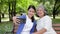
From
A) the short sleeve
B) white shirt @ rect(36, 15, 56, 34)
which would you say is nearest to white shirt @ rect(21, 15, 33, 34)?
white shirt @ rect(36, 15, 56, 34)

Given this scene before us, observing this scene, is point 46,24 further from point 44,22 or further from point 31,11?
point 31,11

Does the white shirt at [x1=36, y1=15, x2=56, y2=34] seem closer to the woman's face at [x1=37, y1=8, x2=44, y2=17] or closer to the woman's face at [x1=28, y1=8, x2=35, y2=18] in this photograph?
the woman's face at [x1=37, y1=8, x2=44, y2=17]

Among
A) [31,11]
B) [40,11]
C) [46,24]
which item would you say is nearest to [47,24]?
[46,24]

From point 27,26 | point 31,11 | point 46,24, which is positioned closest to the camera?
point 46,24

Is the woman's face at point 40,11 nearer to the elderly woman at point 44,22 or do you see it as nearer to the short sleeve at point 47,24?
the elderly woman at point 44,22

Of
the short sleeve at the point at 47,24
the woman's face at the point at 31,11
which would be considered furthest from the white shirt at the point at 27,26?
the short sleeve at the point at 47,24

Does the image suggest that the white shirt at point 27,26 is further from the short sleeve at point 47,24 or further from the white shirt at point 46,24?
the short sleeve at point 47,24

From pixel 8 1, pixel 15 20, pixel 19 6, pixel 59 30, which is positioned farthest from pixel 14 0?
pixel 15 20

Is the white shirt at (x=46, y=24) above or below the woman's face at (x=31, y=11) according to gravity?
below

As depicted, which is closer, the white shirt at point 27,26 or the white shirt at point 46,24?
the white shirt at point 46,24

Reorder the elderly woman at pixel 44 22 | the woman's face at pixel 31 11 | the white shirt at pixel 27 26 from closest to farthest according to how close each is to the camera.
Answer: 1. the elderly woman at pixel 44 22
2. the woman's face at pixel 31 11
3. the white shirt at pixel 27 26

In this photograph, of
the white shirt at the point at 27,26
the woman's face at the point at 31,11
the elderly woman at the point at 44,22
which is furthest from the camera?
the white shirt at the point at 27,26

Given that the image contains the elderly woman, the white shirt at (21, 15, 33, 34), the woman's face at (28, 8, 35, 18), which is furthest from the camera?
the white shirt at (21, 15, 33, 34)

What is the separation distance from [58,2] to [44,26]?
68.7ft
